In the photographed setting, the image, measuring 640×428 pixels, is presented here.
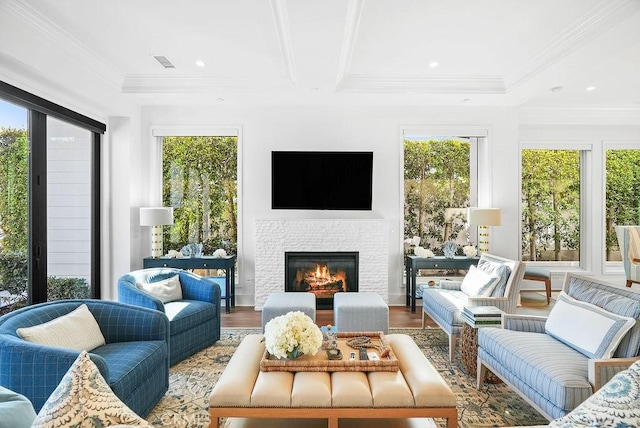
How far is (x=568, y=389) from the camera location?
72.6 inches

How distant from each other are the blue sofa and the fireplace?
244 centimetres

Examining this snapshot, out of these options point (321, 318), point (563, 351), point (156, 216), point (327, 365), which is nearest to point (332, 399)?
point (327, 365)

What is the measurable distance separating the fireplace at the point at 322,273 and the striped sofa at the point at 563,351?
2402 mm

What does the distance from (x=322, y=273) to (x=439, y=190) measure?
2063mm

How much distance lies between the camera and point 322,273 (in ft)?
16.3

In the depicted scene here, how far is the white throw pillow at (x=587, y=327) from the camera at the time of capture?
2.00m

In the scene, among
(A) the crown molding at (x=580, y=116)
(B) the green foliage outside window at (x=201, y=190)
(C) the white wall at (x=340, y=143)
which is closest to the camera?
(C) the white wall at (x=340, y=143)

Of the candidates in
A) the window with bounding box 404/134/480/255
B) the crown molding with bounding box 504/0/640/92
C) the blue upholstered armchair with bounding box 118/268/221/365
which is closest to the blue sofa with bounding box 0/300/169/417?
the blue upholstered armchair with bounding box 118/268/221/365

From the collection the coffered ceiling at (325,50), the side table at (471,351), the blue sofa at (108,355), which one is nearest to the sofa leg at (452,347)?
the side table at (471,351)

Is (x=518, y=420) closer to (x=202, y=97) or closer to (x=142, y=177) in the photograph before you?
(x=202, y=97)

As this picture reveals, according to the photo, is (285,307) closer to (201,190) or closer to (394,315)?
(394,315)

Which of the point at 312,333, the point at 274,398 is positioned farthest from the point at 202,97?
the point at 274,398

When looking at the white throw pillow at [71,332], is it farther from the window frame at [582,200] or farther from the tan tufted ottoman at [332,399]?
the window frame at [582,200]

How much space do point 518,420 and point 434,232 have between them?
3150mm
